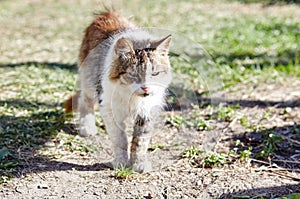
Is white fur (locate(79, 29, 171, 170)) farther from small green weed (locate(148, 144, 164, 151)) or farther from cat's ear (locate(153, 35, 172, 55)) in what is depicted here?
small green weed (locate(148, 144, 164, 151))

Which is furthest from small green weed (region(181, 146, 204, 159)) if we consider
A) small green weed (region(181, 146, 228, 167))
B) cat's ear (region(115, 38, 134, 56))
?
cat's ear (region(115, 38, 134, 56))

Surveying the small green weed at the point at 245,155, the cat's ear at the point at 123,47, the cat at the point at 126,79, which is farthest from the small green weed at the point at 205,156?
the cat's ear at the point at 123,47

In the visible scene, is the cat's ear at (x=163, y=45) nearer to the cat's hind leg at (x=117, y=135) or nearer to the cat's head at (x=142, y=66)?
the cat's head at (x=142, y=66)

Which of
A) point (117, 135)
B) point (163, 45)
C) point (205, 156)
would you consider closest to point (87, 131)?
point (117, 135)

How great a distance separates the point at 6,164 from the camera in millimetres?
4219

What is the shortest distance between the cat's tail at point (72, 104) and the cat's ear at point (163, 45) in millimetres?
1602

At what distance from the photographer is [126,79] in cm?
395

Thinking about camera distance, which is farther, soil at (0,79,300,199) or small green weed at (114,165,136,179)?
small green weed at (114,165,136,179)

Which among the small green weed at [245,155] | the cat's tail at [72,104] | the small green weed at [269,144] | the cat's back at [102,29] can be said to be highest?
the cat's back at [102,29]

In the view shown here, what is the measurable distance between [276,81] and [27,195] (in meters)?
4.14

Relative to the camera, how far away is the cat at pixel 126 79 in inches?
154

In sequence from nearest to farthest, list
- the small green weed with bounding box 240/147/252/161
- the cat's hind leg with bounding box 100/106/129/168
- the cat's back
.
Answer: the cat's hind leg with bounding box 100/106/129/168
the small green weed with bounding box 240/147/252/161
the cat's back

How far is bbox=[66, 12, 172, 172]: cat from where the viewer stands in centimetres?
391

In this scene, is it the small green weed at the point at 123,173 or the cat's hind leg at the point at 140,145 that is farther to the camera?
the cat's hind leg at the point at 140,145
